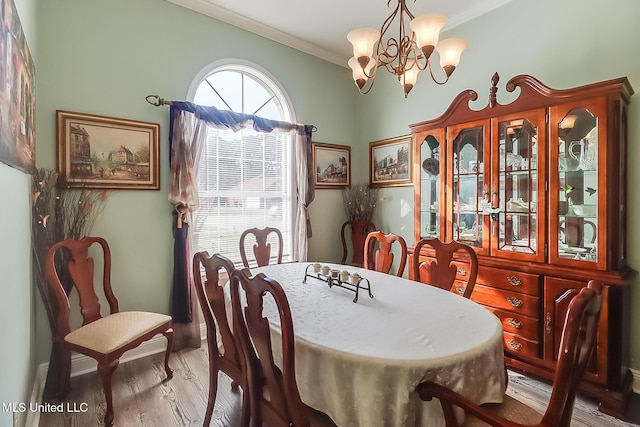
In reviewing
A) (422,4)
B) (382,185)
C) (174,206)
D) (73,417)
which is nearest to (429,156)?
(382,185)

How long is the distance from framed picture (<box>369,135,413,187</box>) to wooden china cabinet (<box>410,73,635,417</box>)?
2.53 ft

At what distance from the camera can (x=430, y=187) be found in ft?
9.75

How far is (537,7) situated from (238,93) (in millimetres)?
2717

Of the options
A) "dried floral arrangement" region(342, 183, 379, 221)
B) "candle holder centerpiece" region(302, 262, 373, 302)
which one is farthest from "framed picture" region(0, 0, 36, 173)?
"dried floral arrangement" region(342, 183, 379, 221)

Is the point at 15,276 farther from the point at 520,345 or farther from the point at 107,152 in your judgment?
the point at 520,345

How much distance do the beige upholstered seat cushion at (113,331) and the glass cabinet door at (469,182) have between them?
8.02 feet

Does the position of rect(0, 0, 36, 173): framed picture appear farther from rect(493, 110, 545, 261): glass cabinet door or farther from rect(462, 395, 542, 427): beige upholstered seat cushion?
rect(493, 110, 545, 261): glass cabinet door

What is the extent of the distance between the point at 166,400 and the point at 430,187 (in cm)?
267

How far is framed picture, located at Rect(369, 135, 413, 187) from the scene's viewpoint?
3.55 m

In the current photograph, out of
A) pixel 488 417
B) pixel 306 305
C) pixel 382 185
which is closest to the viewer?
pixel 488 417

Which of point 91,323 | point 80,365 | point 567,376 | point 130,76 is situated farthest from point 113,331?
point 567,376

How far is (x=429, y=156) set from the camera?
296 centimetres

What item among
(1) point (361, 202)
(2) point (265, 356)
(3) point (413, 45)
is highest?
(3) point (413, 45)

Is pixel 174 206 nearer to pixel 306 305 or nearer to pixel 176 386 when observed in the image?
pixel 176 386
